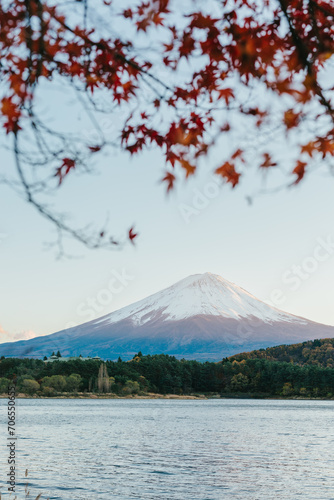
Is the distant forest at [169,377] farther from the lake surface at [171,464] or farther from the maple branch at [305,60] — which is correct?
the maple branch at [305,60]

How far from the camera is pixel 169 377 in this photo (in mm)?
113688

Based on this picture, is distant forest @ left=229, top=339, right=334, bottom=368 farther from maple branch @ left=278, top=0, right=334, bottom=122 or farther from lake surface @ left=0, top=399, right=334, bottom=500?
maple branch @ left=278, top=0, right=334, bottom=122

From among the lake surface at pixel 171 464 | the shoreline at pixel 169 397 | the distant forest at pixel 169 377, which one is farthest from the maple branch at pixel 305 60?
the shoreline at pixel 169 397

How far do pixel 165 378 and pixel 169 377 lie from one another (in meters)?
0.85

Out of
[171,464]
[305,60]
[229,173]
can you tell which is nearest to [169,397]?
→ [171,464]

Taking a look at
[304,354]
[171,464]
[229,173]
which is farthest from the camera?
[304,354]

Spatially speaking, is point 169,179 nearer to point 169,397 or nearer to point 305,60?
point 305,60

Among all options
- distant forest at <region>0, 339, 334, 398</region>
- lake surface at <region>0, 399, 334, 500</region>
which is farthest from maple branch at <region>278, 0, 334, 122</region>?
distant forest at <region>0, 339, 334, 398</region>

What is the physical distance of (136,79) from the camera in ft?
15.9

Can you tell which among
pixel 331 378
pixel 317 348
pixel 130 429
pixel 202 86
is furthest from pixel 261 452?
pixel 317 348

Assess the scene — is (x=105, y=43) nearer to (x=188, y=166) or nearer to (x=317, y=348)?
(x=188, y=166)

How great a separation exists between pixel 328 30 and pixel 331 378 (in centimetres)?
10959

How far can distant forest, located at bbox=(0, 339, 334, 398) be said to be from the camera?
104250mm

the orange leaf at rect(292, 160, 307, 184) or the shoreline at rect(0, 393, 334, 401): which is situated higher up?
the orange leaf at rect(292, 160, 307, 184)
